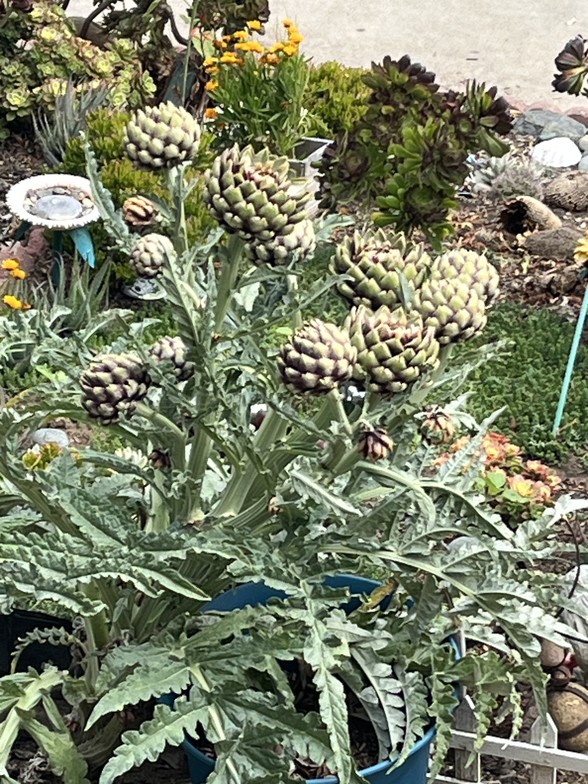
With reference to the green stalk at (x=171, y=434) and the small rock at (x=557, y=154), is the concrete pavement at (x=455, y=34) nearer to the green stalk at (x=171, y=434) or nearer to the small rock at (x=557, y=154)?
the small rock at (x=557, y=154)

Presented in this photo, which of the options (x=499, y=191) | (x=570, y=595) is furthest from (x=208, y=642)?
(x=499, y=191)

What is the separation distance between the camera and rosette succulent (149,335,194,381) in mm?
1877

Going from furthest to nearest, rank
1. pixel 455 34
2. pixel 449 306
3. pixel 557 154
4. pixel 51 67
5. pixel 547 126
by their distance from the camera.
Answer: pixel 455 34
pixel 547 126
pixel 557 154
pixel 51 67
pixel 449 306

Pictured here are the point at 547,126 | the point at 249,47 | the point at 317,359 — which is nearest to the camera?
the point at 317,359

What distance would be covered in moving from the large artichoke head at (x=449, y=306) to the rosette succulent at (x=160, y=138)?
17.7 inches

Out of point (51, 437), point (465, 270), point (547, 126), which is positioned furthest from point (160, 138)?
point (547, 126)

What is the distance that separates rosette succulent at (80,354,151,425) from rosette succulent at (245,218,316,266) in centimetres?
25

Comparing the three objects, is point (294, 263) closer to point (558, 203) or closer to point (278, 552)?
point (278, 552)

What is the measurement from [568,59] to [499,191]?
4.18 feet

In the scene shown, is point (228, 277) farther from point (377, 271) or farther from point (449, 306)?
point (449, 306)

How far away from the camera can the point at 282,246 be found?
5.66 ft

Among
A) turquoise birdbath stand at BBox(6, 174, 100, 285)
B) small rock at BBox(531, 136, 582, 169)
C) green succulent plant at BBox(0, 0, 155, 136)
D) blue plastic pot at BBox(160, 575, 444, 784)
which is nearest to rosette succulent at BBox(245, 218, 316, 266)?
blue plastic pot at BBox(160, 575, 444, 784)

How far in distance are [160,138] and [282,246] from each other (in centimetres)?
29

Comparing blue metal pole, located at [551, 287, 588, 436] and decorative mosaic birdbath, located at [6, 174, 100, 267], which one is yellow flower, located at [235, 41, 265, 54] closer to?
decorative mosaic birdbath, located at [6, 174, 100, 267]
